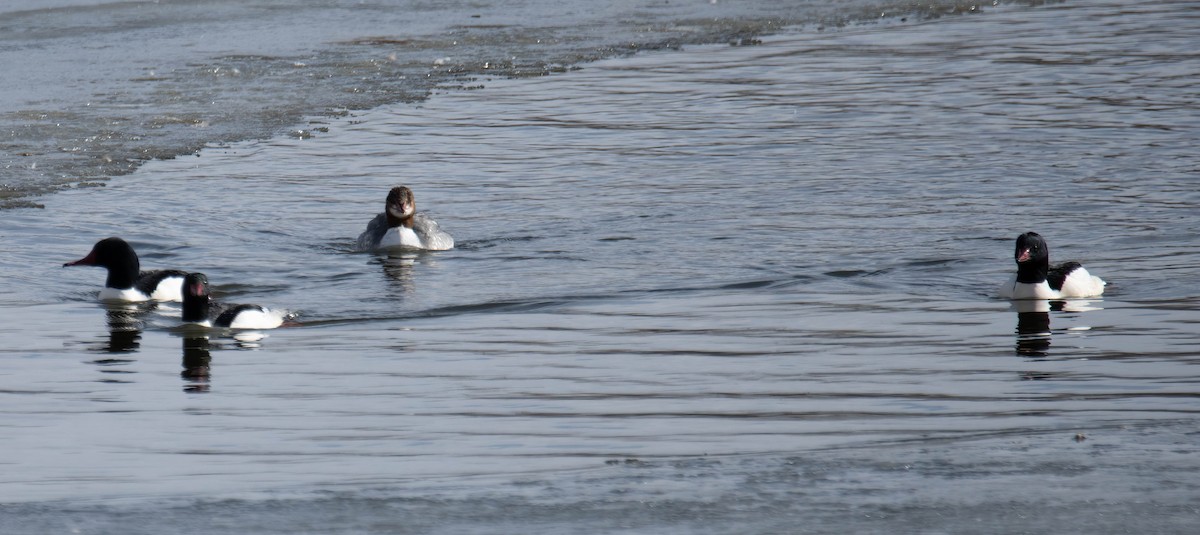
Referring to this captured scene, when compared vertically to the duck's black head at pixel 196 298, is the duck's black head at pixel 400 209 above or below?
above

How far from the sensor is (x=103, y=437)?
720 cm

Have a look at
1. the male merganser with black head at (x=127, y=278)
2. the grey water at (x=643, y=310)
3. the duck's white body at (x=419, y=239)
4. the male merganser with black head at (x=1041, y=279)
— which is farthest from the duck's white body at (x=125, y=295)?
the male merganser with black head at (x=1041, y=279)

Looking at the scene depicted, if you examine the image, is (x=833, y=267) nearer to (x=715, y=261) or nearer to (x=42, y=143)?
(x=715, y=261)

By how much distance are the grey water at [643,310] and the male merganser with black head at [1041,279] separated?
0.34ft

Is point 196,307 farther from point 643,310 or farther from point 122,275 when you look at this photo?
point 643,310

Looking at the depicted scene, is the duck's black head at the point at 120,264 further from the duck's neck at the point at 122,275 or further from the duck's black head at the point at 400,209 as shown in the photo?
the duck's black head at the point at 400,209

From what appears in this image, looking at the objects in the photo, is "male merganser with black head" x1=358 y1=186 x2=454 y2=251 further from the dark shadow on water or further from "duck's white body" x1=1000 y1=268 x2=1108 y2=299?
the dark shadow on water

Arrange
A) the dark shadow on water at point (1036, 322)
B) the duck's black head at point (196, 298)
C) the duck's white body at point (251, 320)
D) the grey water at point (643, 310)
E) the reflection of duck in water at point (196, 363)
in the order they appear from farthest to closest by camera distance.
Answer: the duck's black head at point (196, 298) < the duck's white body at point (251, 320) < the dark shadow on water at point (1036, 322) < the reflection of duck in water at point (196, 363) < the grey water at point (643, 310)

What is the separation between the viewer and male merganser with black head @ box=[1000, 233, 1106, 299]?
10.6 metres

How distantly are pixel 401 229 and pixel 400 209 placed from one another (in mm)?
222

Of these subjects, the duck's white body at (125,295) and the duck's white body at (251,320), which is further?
the duck's white body at (125,295)

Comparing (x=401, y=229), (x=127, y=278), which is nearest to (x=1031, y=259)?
(x=401, y=229)

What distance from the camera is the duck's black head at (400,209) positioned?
12.8 metres

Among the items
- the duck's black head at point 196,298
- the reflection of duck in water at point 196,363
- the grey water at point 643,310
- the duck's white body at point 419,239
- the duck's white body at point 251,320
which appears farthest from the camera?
the duck's white body at point 419,239
